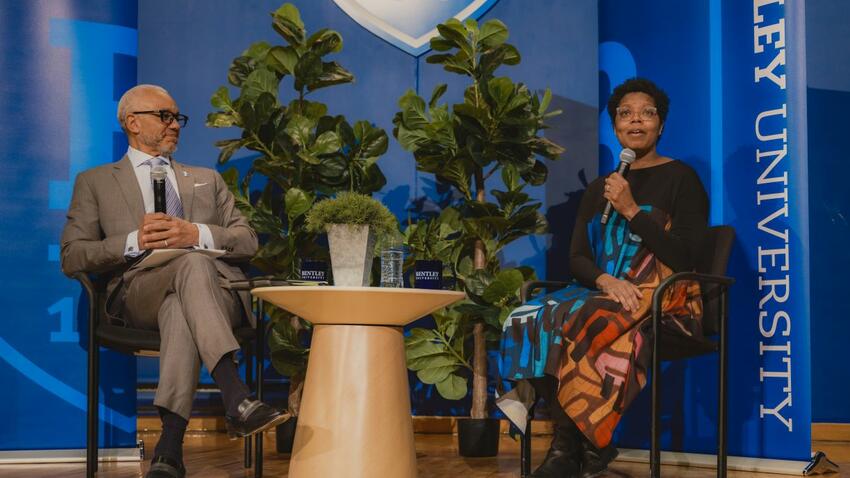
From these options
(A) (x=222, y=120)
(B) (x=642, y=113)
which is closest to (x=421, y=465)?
(B) (x=642, y=113)

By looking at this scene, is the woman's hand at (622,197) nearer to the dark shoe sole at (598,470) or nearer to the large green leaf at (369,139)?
the dark shoe sole at (598,470)

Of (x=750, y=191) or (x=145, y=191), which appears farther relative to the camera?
(x=750, y=191)

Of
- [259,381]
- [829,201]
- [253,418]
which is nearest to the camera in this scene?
[253,418]

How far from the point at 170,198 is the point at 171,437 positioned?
99 cm

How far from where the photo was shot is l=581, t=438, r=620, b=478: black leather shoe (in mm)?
3035

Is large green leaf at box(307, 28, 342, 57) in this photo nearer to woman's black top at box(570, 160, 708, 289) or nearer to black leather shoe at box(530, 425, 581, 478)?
woman's black top at box(570, 160, 708, 289)

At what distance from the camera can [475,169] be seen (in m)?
4.08

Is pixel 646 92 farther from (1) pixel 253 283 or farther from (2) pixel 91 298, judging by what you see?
(2) pixel 91 298

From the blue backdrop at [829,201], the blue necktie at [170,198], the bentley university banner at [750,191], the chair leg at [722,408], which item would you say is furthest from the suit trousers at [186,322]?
the blue backdrop at [829,201]

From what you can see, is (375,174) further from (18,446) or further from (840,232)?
(840,232)

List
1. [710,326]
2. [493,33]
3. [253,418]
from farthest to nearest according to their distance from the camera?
[493,33]
[710,326]
[253,418]

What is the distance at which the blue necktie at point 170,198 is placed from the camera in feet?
11.0

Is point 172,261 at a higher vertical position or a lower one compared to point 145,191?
lower

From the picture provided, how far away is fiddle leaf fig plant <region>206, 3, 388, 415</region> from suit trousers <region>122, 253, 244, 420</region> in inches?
39.5
